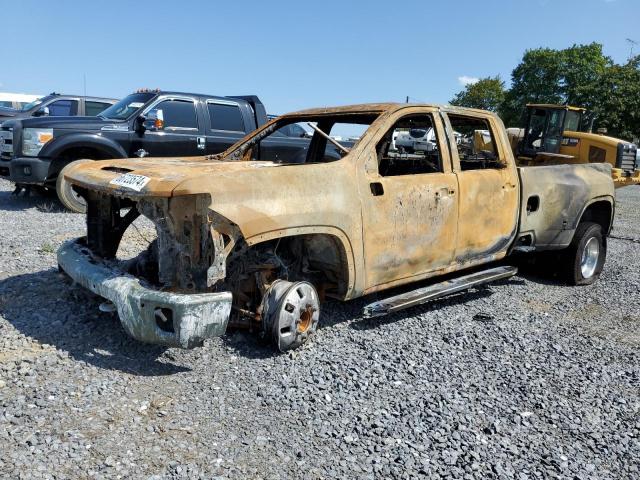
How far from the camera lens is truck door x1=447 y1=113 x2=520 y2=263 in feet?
16.1

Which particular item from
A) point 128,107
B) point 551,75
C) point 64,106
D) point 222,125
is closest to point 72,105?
point 64,106

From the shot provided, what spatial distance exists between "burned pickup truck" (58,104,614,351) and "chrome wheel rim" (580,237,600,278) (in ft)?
2.10

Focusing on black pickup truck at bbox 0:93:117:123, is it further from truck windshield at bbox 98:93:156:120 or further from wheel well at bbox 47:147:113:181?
wheel well at bbox 47:147:113:181

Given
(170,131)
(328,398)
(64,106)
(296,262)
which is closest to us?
(328,398)

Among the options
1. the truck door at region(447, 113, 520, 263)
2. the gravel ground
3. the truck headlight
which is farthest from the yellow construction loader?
the truck headlight

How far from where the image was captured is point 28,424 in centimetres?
287

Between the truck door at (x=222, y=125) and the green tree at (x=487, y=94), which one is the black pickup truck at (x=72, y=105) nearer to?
the truck door at (x=222, y=125)

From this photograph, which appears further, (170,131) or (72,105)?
(72,105)

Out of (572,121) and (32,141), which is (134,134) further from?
(572,121)

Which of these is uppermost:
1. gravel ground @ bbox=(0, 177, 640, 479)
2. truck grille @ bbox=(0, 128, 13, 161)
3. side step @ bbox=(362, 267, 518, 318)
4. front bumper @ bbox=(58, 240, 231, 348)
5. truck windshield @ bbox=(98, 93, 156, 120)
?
truck windshield @ bbox=(98, 93, 156, 120)

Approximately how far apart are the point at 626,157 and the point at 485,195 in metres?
10.9

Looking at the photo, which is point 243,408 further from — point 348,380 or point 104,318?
point 104,318

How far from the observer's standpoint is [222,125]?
9.64 m

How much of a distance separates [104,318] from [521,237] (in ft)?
13.0
